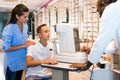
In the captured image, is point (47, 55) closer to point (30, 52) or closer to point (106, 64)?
point (30, 52)

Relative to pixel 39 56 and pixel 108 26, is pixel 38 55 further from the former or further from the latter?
pixel 108 26

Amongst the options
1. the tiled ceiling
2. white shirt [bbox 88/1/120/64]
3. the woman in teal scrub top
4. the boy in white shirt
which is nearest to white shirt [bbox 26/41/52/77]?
the boy in white shirt

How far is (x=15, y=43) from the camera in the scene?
2.43 meters

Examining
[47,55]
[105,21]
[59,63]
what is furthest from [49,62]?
[105,21]

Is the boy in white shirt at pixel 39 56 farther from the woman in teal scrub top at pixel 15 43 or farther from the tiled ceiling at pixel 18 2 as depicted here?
the tiled ceiling at pixel 18 2

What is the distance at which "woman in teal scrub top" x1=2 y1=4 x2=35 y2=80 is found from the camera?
2.40 m

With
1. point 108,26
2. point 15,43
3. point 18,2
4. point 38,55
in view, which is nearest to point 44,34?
point 38,55

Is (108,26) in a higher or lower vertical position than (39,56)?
higher

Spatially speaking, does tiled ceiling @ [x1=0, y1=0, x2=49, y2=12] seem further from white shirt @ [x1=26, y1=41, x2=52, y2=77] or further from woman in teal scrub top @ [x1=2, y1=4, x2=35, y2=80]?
white shirt @ [x1=26, y1=41, x2=52, y2=77]

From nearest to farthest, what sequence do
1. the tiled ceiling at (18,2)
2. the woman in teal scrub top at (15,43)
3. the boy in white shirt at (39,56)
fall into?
the boy in white shirt at (39,56), the woman in teal scrub top at (15,43), the tiled ceiling at (18,2)

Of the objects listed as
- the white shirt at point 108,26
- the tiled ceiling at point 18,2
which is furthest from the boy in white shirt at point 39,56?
the tiled ceiling at point 18,2

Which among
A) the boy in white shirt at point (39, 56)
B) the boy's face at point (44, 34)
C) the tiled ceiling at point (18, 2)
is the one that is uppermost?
the tiled ceiling at point (18, 2)

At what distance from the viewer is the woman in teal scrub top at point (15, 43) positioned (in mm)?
2396

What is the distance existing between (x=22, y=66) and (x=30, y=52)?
0.96 feet
